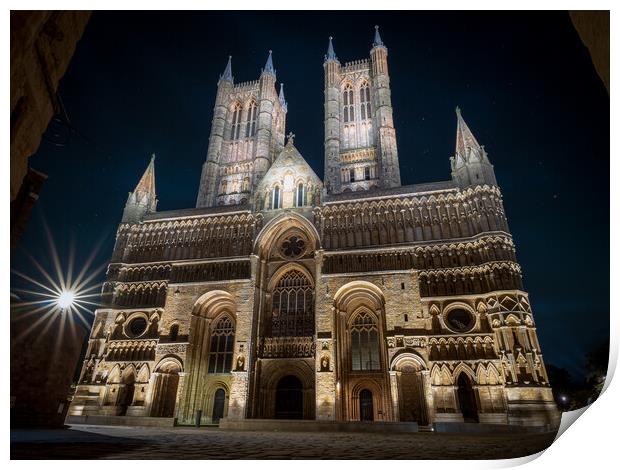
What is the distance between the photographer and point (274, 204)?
80.0 feet

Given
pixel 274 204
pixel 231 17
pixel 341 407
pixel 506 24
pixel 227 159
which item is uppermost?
pixel 227 159

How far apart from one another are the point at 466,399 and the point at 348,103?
110 feet

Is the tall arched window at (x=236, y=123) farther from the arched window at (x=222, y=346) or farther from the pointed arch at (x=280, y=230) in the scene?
the arched window at (x=222, y=346)

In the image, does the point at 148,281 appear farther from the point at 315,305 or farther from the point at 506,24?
the point at 506,24

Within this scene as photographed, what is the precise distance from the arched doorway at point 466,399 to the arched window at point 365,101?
30.2m

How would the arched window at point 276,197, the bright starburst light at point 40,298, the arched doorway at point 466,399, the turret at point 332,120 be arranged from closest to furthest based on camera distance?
1. the bright starburst light at point 40,298
2. the arched doorway at point 466,399
3. the arched window at point 276,197
4. the turret at point 332,120

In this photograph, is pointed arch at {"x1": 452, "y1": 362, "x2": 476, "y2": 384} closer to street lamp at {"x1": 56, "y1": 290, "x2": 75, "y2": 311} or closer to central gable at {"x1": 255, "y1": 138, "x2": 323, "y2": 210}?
central gable at {"x1": 255, "y1": 138, "x2": 323, "y2": 210}

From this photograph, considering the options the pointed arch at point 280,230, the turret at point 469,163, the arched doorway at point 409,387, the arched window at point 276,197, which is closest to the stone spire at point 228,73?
the arched window at point 276,197

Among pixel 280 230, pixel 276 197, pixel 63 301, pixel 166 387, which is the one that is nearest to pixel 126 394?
pixel 166 387

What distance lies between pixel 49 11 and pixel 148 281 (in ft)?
66.3

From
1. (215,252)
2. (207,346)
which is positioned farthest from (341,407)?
(215,252)

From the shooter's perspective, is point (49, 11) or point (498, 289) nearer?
point (49, 11)

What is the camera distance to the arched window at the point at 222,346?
72.2ft
